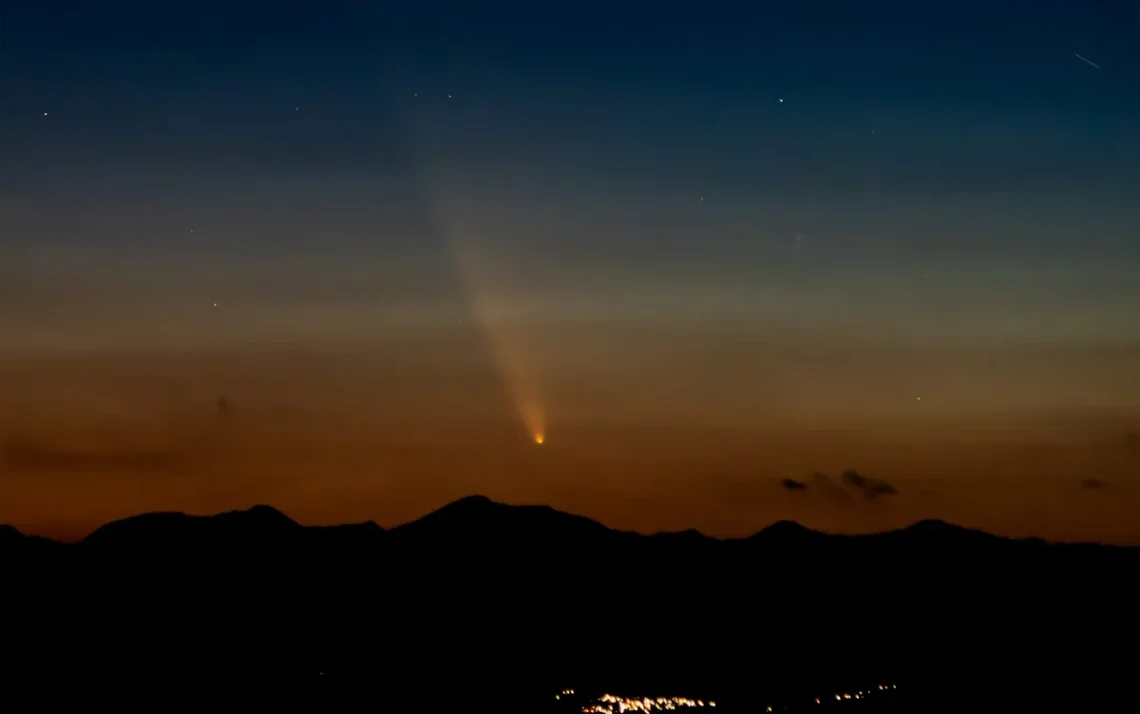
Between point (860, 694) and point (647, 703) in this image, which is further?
point (860, 694)

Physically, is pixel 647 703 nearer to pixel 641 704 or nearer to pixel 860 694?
pixel 641 704

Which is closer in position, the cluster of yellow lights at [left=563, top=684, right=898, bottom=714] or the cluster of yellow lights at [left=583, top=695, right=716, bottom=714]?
the cluster of yellow lights at [left=583, top=695, right=716, bottom=714]

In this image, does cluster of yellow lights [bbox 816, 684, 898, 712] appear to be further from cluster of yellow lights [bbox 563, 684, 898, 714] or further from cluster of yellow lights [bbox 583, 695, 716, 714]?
cluster of yellow lights [bbox 583, 695, 716, 714]

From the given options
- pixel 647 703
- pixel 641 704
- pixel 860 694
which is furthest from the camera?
pixel 860 694

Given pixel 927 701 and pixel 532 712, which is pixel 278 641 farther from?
pixel 927 701

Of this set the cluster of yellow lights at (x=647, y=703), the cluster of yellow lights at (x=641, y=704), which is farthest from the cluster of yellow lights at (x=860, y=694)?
the cluster of yellow lights at (x=641, y=704)

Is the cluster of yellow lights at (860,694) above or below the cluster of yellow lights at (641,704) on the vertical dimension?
above

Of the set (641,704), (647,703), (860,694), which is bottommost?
(641,704)

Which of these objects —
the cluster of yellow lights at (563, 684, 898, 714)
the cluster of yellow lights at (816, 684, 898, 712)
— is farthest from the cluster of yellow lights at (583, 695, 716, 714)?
the cluster of yellow lights at (816, 684, 898, 712)

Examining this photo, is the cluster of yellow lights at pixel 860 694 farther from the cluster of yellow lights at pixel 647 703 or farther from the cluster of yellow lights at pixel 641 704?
the cluster of yellow lights at pixel 641 704

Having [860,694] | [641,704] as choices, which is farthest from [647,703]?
[860,694]
